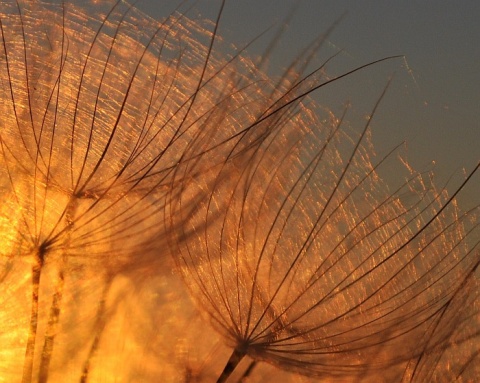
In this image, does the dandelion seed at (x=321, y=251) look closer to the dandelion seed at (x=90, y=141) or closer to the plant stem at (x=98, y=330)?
the dandelion seed at (x=90, y=141)

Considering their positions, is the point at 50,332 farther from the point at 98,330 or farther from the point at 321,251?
the point at 321,251

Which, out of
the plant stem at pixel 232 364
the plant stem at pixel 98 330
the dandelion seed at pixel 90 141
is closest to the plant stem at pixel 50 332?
the dandelion seed at pixel 90 141

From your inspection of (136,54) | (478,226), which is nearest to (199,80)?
(136,54)

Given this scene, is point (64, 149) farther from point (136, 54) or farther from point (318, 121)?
point (318, 121)

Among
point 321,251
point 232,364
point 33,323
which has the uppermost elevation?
point 321,251

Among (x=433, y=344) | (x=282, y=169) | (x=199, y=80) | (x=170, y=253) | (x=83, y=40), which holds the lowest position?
(x=433, y=344)

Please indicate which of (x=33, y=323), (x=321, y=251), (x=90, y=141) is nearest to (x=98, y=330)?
(x=33, y=323)

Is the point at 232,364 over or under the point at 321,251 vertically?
under

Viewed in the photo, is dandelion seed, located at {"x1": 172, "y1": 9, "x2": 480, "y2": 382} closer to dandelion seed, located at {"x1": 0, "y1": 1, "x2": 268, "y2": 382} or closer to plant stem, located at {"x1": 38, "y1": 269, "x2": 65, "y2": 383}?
dandelion seed, located at {"x1": 0, "y1": 1, "x2": 268, "y2": 382}

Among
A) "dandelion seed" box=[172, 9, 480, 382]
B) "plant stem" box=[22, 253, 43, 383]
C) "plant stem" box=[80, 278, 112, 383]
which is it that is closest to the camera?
"plant stem" box=[22, 253, 43, 383]

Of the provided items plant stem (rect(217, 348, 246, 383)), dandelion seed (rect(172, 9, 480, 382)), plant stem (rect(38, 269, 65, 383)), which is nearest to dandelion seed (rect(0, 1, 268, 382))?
plant stem (rect(38, 269, 65, 383))

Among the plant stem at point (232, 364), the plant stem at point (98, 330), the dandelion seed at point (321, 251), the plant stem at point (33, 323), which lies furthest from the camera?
the plant stem at point (98, 330)
